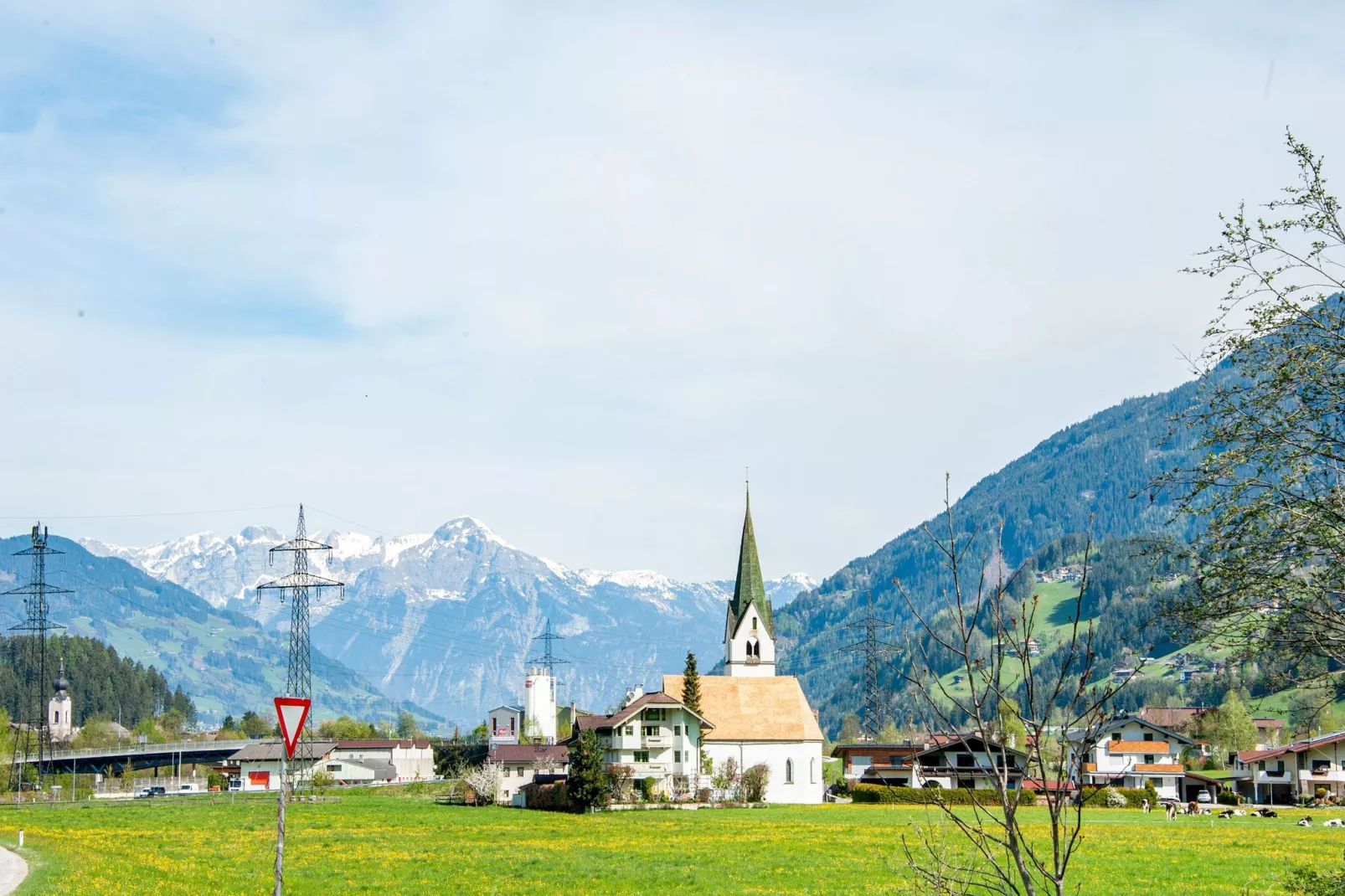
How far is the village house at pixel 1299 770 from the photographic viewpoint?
108 m

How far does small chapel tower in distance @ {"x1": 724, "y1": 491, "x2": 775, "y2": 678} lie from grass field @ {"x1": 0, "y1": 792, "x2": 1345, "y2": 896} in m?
48.9

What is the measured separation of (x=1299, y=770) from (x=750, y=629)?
5104cm

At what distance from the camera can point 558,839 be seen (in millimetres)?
54938

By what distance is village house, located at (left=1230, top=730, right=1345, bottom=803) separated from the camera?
4264 inches

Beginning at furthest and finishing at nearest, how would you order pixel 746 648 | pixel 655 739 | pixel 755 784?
pixel 746 648, pixel 655 739, pixel 755 784

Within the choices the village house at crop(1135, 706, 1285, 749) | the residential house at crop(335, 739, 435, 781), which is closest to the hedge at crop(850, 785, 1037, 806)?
the village house at crop(1135, 706, 1285, 749)

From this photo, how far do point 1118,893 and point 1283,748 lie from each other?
9100cm

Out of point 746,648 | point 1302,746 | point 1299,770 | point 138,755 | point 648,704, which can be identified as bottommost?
point 138,755

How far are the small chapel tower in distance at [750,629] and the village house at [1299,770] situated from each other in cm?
4551

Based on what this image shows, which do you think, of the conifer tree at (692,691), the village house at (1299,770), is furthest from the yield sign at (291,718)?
the village house at (1299,770)

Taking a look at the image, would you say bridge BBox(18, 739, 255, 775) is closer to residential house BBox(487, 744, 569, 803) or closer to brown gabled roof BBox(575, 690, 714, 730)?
residential house BBox(487, 744, 569, 803)

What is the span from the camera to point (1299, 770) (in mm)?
110250

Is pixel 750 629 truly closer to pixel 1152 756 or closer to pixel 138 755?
pixel 1152 756

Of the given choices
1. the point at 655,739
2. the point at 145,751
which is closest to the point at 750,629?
the point at 655,739
